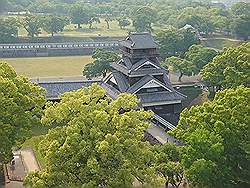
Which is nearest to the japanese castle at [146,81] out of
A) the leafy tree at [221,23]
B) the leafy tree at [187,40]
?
the leafy tree at [187,40]

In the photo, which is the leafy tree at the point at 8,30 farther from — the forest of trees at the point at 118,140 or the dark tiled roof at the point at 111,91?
the forest of trees at the point at 118,140

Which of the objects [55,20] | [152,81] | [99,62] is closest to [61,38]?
[55,20]

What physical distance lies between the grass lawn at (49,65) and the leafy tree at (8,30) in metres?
7.20

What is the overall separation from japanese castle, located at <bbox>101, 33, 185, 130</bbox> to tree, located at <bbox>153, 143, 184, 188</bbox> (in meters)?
10.3

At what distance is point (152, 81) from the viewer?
33.7 m

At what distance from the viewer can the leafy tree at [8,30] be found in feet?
207

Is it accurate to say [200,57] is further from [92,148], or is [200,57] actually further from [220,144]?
[92,148]

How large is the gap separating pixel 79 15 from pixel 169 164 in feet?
214

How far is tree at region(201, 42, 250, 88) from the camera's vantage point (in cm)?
3381

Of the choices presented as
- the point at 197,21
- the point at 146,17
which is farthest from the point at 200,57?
the point at 146,17

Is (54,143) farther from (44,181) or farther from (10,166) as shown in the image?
(10,166)

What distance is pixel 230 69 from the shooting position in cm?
3459

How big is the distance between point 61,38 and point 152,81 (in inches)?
1592

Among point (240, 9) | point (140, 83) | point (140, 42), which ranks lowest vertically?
point (240, 9)
